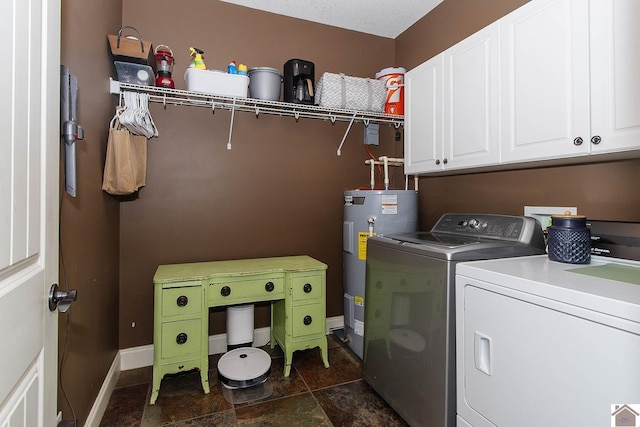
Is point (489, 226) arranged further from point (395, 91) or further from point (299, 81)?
point (299, 81)

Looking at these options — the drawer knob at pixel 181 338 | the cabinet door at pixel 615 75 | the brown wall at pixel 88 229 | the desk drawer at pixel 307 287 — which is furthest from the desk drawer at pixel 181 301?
the cabinet door at pixel 615 75

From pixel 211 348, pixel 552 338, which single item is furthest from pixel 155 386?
pixel 552 338

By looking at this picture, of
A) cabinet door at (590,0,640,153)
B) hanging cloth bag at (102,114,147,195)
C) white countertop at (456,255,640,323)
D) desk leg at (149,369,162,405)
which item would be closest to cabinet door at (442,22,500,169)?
cabinet door at (590,0,640,153)

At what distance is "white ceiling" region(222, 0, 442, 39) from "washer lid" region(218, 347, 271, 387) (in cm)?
254

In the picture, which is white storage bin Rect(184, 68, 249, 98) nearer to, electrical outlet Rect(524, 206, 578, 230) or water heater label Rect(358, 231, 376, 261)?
water heater label Rect(358, 231, 376, 261)

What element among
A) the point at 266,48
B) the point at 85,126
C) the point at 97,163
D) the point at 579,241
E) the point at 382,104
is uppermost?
the point at 266,48

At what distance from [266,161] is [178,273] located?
1.05 meters

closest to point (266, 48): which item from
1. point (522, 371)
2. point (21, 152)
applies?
point (21, 152)

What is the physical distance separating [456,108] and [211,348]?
2320 mm

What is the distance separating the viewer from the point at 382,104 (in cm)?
251

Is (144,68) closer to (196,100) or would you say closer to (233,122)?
(196,100)

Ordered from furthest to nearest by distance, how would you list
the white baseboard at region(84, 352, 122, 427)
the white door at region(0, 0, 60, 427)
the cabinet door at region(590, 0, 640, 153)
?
the white baseboard at region(84, 352, 122, 427) → the cabinet door at region(590, 0, 640, 153) → the white door at region(0, 0, 60, 427)

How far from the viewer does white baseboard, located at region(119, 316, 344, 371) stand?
2148 mm

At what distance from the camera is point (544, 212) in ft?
5.45
